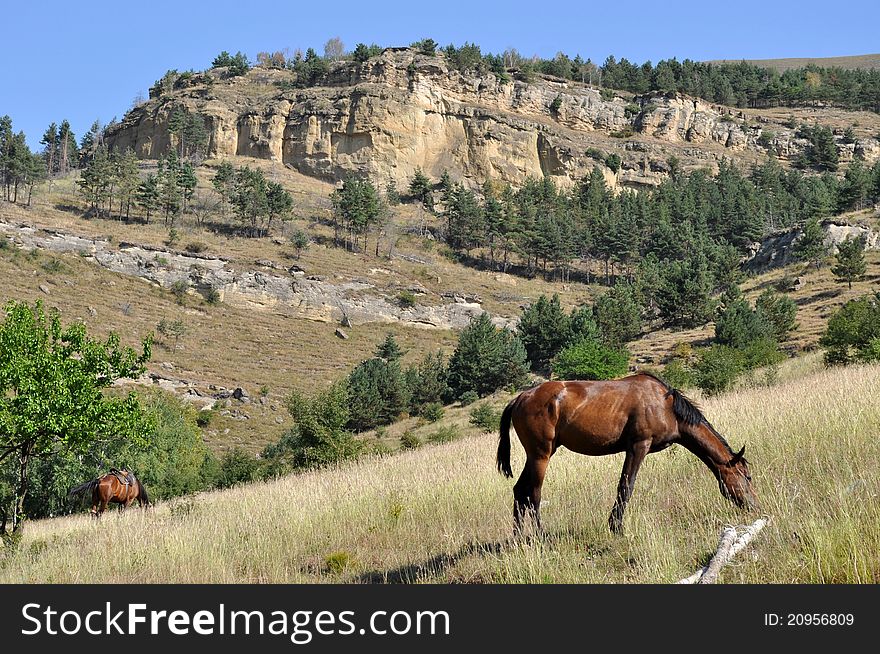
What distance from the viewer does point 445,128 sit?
15375 cm

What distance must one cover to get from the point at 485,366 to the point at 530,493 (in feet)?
175

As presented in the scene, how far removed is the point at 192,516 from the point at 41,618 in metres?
7.87

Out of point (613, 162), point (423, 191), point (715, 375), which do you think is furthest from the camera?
point (613, 162)

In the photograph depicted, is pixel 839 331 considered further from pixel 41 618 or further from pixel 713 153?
pixel 713 153

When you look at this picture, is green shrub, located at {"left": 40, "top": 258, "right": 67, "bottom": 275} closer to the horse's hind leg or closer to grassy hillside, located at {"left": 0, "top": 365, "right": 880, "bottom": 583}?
grassy hillside, located at {"left": 0, "top": 365, "right": 880, "bottom": 583}

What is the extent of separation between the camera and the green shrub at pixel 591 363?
51.1 metres

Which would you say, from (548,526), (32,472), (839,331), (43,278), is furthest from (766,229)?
(548,526)

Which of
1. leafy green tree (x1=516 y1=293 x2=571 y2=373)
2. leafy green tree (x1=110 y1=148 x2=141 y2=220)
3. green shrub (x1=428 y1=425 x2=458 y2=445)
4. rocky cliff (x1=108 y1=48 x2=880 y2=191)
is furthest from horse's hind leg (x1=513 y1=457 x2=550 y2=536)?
rocky cliff (x1=108 y1=48 x2=880 y2=191)

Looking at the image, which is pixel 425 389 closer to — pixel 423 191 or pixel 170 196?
pixel 170 196

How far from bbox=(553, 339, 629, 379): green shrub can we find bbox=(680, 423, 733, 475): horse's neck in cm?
4343

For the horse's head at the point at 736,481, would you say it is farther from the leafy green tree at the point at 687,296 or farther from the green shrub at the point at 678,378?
the leafy green tree at the point at 687,296

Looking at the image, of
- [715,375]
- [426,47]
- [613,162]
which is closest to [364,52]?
[426,47]

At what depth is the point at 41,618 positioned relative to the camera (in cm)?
542

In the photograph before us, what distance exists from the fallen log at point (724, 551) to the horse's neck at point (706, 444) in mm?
1248
